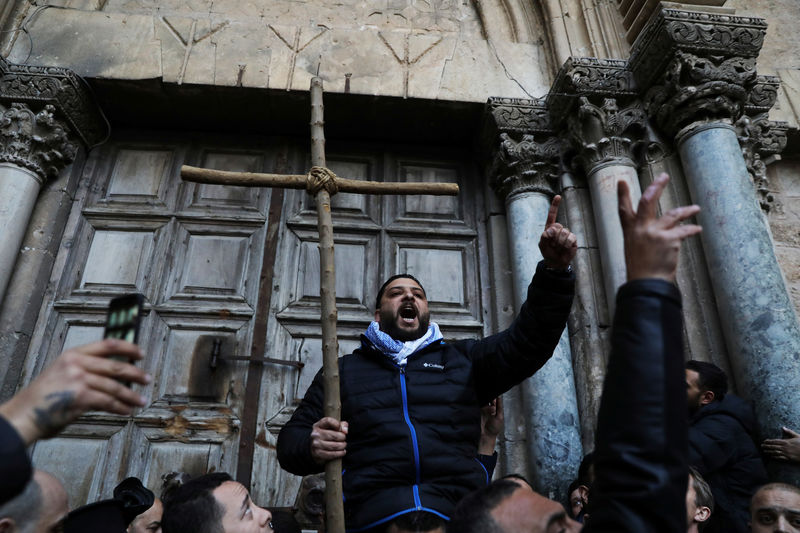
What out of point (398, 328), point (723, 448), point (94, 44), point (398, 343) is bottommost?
point (723, 448)

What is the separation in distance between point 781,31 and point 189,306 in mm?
5358

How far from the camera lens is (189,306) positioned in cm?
423

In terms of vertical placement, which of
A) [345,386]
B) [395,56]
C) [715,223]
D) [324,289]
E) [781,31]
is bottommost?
[345,386]

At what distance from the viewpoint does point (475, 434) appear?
8.61ft

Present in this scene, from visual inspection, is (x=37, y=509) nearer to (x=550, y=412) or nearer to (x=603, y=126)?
(x=550, y=412)

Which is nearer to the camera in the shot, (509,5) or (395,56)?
(395,56)

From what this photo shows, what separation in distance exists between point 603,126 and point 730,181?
0.90m

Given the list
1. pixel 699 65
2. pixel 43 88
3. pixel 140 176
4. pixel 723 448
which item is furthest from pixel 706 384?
pixel 43 88

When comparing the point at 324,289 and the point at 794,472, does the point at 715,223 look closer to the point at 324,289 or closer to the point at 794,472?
the point at 794,472

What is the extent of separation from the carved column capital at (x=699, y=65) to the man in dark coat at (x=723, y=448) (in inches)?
70.4

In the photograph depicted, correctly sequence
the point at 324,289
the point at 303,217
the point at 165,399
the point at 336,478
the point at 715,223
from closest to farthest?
the point at 336,478 → the point at 324,289 → the point at 715,223 → the point at 165,399 → the point at 303,217

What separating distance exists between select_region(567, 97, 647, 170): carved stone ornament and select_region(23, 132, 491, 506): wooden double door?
1020 mm

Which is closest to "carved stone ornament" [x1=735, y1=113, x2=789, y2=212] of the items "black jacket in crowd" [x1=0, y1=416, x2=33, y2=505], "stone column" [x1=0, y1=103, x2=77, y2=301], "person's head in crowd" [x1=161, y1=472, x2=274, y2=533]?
"person's head in crowd" [x1=161, y1=472, x2=274, y2=533]

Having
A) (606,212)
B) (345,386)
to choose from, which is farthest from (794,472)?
(345,386)
